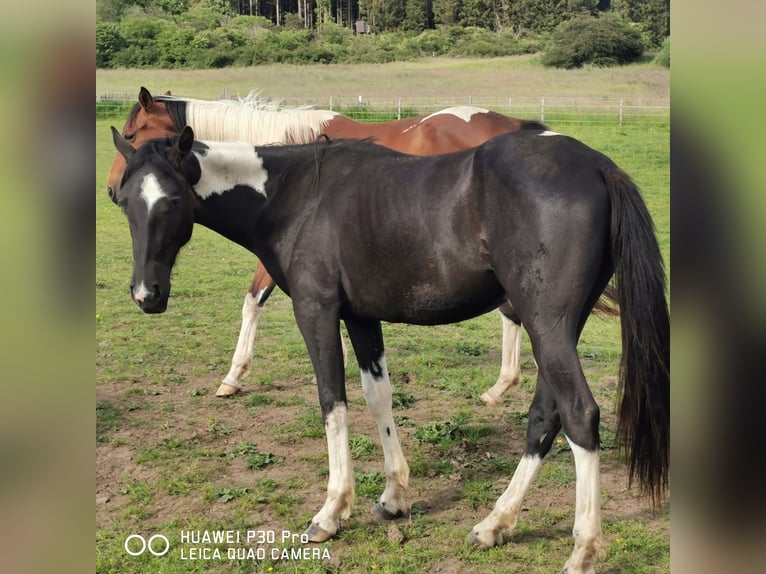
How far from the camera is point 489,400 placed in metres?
6.22

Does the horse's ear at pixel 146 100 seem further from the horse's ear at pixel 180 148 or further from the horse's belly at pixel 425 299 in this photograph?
the horse's belly at pixel 425 299

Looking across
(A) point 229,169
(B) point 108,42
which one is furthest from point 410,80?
(A) point 229,169

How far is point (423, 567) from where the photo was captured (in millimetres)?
3973

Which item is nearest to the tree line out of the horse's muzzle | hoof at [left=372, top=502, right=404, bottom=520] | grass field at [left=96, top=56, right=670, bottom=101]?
grass field at [left=96, top=56, right=670, bottom=101]

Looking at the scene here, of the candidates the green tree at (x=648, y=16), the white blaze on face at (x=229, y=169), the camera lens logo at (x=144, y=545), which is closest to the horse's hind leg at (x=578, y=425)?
the white blaze on face at (x=229, y=169)

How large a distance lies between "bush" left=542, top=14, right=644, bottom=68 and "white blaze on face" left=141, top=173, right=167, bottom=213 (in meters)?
4.68

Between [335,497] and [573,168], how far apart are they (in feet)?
7.37

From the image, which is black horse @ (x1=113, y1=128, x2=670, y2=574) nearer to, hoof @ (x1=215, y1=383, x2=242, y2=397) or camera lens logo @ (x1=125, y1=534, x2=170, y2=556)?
camera lens logo @ (x1=125, y1=534, x2=170, y2=556)

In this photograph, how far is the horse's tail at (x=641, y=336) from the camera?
3.42 metres

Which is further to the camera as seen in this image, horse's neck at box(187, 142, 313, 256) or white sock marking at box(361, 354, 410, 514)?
white sock marking at box(361, 354, 410, 514)

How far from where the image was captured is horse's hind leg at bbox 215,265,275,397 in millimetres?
6598

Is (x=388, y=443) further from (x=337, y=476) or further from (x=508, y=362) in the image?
(x=508, y=362)

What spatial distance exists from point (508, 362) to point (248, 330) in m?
2.35

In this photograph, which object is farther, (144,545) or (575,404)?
(144,545)
